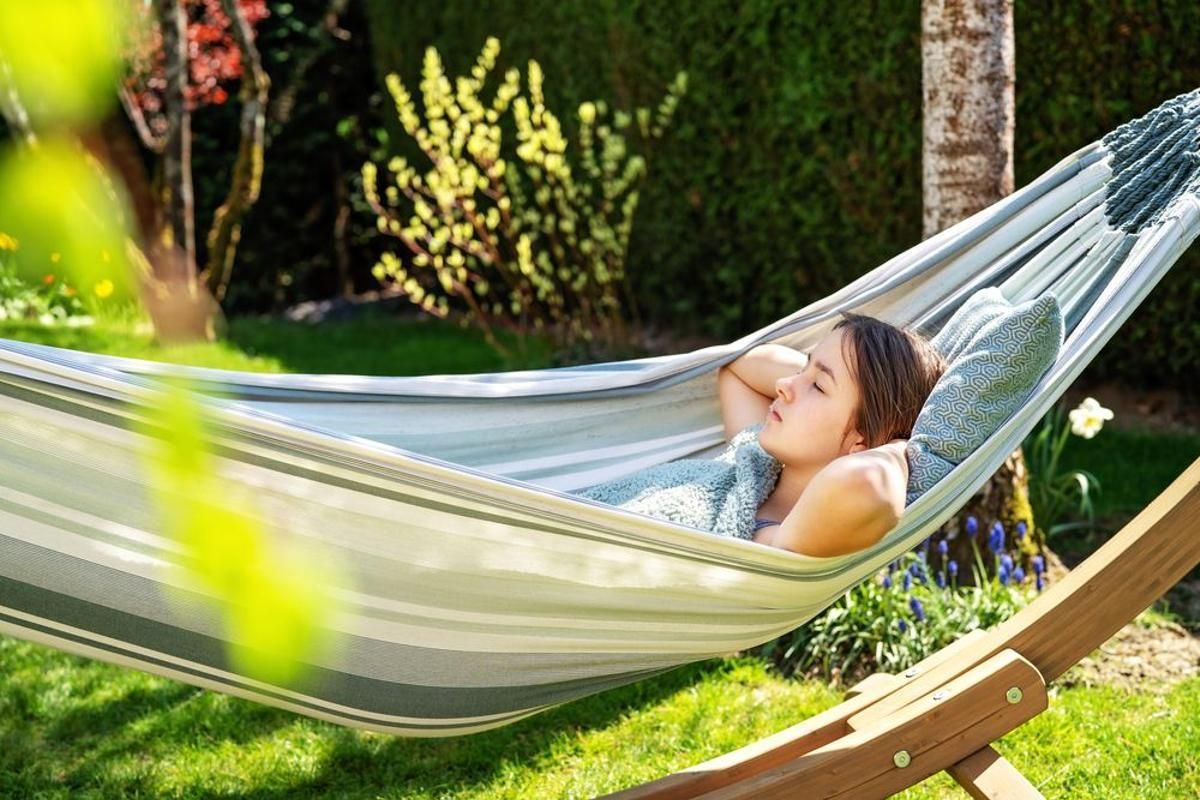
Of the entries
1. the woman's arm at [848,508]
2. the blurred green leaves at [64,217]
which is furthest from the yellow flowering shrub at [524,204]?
the blurred green leaves at [64,217]

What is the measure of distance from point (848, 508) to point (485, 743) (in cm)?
99

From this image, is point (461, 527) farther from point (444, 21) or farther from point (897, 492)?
point (444, 21)

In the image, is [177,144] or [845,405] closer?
[845,405]

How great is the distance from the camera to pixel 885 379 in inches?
72.4

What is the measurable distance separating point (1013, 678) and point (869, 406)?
47cm

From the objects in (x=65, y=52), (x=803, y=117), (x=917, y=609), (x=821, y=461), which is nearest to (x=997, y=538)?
(x=917, y=609)

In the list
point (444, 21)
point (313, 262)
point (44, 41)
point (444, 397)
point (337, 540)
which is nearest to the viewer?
point (44, 41)

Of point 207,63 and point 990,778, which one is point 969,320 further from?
point 207,63

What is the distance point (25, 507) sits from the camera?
140 cm

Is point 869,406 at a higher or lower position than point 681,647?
higher

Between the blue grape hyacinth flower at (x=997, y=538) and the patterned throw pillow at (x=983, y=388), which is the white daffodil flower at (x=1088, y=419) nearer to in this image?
the blue grape hyacinth flower at (x=997, y=538)

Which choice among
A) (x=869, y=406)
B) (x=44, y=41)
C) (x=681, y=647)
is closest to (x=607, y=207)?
(x=869, y=406)

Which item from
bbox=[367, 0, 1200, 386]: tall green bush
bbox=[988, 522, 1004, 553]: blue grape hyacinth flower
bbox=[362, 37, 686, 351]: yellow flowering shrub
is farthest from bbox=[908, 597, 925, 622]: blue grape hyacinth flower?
bbox=[362, 37, 686, 351]: yellow flowering shrub

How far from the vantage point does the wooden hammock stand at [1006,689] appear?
4.91ft
